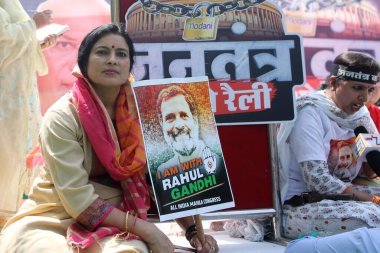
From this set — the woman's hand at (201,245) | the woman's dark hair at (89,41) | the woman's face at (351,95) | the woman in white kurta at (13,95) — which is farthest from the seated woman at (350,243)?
the woman in white kurta at (13,95)

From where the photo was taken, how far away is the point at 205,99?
2.45m

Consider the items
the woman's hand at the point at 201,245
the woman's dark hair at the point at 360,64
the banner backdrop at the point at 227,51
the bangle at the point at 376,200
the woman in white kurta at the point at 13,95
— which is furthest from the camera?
the woman in white kurta at the point at 13,95

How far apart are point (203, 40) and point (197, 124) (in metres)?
0.56

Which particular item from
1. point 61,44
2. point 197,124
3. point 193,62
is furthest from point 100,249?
point 61,44

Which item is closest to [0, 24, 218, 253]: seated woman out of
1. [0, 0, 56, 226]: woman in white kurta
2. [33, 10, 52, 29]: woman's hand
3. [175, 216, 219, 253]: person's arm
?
[175, 216, 219, 253]: person's arm

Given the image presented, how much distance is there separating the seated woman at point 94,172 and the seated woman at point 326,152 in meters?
0.89

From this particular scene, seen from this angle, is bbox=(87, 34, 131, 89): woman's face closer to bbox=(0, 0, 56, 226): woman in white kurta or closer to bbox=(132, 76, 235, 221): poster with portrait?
bbox=(132, 76, 235, 221): poster with portrait

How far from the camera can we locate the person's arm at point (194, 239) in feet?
7.93

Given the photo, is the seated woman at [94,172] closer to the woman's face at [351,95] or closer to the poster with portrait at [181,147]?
the poster with portrait at [181,147]

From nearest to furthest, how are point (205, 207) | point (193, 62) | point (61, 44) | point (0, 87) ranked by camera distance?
1. point (205, 207)
2. point (193, 62)
3. point (0, 87)
4. point (61, 44)

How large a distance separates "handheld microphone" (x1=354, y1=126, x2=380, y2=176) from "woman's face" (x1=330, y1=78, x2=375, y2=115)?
0.39 ft

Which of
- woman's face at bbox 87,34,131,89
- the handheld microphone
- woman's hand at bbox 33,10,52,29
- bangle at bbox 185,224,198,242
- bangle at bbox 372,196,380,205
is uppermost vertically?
woman's hand at bbox 33,10,52,29

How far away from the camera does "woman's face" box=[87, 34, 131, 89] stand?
226 centimetres

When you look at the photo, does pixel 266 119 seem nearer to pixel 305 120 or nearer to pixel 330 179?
pixel 305 120
